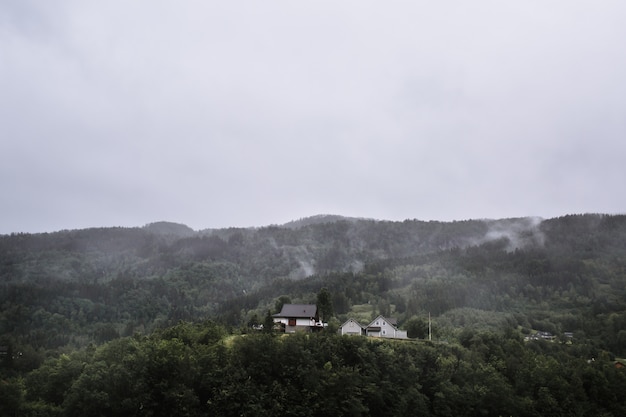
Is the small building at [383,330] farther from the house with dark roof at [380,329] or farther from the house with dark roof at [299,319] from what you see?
the house with dark roof at [299,319]

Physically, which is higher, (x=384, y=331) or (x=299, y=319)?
(x=299, y=319)

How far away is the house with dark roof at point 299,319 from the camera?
75500 mm

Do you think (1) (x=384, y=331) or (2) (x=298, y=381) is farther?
(1) (x=384, y=331)

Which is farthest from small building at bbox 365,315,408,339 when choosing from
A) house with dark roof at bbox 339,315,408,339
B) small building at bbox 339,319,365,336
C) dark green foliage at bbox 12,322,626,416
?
dark green foliage at bbox 12,322,626,416

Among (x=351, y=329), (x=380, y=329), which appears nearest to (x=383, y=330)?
(x=380, y=329)

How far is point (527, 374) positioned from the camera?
71.3 m

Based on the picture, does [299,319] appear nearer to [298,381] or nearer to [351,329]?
[351,329]

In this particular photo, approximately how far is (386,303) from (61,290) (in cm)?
11127

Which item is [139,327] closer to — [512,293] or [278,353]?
[278,353]

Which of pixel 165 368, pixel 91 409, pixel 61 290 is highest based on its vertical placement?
pixel 61 290

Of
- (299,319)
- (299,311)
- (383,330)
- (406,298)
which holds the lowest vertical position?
(383,330)

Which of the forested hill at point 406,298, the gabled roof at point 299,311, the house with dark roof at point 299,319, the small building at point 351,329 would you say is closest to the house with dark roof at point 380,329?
the small building at point 351,329

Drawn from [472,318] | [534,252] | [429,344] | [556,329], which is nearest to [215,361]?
[429,344]

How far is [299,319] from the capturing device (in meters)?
75.9
